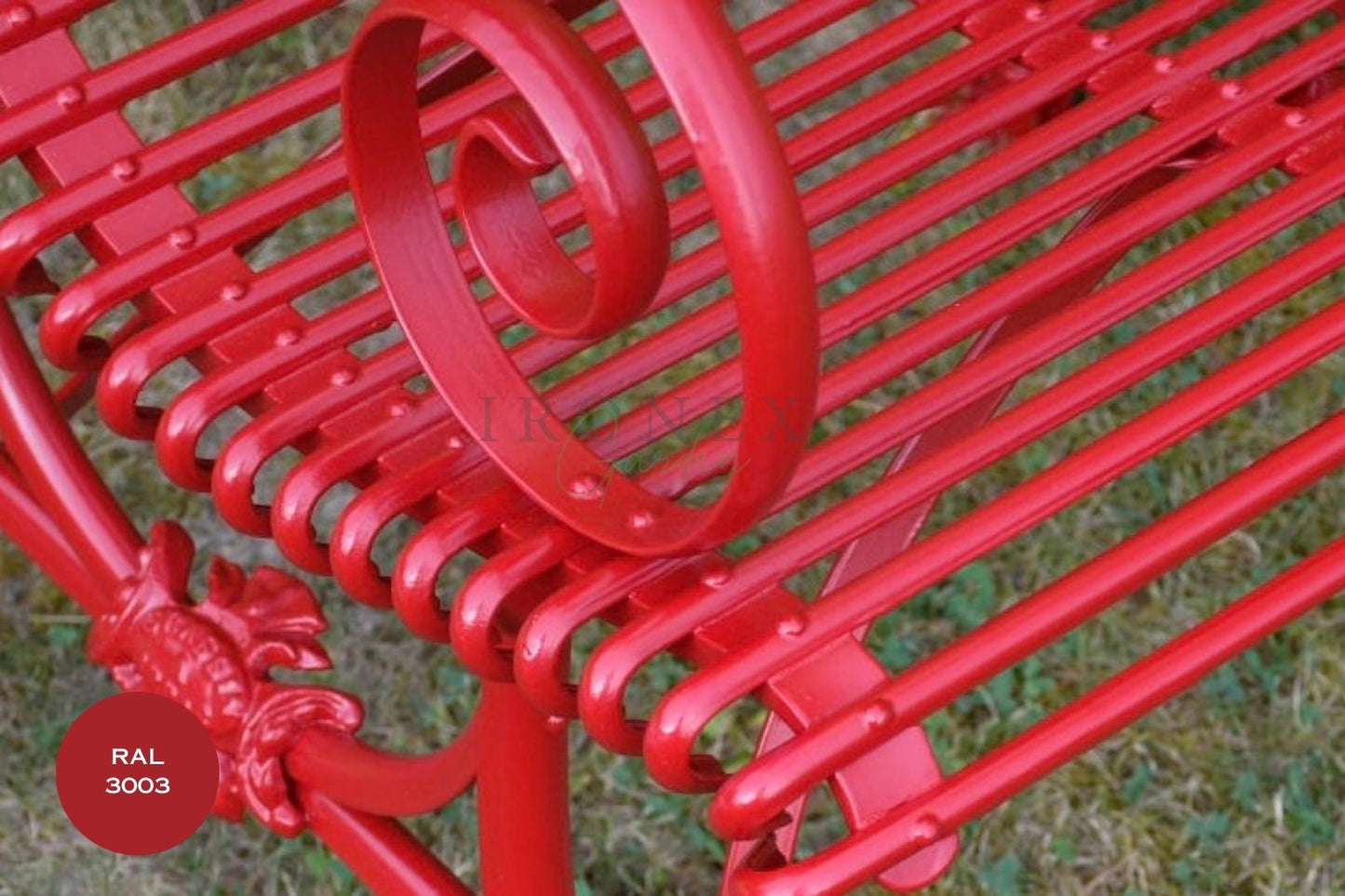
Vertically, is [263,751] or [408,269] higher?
[408,269]

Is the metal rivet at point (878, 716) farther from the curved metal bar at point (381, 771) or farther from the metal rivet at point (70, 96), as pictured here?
the metal rivet at point (70, 96)

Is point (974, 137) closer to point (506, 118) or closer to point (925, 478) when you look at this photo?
point (925, 478)

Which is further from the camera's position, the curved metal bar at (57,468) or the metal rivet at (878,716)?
the curved metal bar at (57,468)

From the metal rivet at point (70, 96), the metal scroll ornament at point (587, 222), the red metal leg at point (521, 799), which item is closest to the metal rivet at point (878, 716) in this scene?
the metal scroll ornament at point (587, 222)

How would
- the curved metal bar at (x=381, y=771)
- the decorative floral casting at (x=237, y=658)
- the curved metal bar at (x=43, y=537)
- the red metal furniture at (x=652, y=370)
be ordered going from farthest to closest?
the curved metal bar at (x=43, y=537) → the decorative floral casting at (x=237, y=658) → the curved metal bar at (x=381, y=771) → the red metal furniture at (x=652, y=370)

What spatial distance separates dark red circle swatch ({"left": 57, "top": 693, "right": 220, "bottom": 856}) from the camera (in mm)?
1910

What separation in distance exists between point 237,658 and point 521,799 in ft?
1.01

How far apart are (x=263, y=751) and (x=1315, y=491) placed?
53.1 inches

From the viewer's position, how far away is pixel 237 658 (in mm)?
1851

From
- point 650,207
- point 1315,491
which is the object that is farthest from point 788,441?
point 1315,491

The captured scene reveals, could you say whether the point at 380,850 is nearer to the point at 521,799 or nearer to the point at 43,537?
the point at 521,799

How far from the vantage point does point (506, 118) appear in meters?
1.17

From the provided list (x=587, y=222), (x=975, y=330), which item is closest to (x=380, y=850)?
(x=975, y=330)

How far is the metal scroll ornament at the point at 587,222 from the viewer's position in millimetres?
1024
